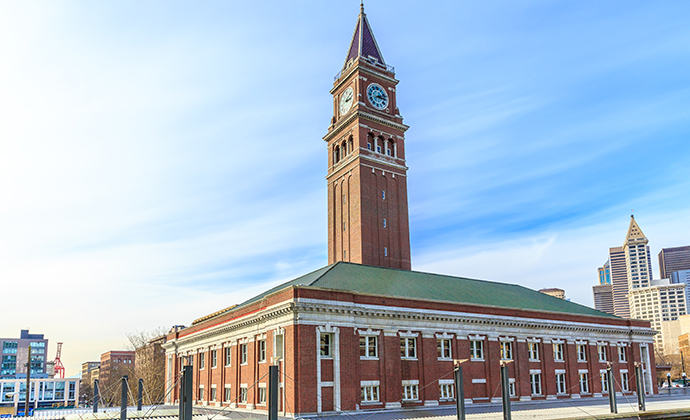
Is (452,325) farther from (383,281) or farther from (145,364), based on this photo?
(145,364)

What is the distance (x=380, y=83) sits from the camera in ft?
233

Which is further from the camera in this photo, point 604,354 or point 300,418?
point 604,354

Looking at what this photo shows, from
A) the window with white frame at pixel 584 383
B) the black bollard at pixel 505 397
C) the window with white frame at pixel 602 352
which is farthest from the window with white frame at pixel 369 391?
the window with white frame at pixel 602 352

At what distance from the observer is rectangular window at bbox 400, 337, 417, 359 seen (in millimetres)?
46562

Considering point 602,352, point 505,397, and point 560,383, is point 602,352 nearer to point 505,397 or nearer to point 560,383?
point 560,383

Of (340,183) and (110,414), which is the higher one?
(340,183)

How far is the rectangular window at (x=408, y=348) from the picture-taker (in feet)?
153

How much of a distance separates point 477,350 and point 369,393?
1275 centimetres

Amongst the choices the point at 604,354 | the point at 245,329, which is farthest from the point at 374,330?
the point at 604,354

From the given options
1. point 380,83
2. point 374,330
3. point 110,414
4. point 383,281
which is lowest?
point 110,414

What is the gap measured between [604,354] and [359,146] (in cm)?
3539

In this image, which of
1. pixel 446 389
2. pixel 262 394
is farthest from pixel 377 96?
pixel 262 394

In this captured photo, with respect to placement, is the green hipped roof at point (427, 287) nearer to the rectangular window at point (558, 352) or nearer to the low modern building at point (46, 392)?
the rectangular window at point (558, 352)

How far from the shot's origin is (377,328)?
45156mm
